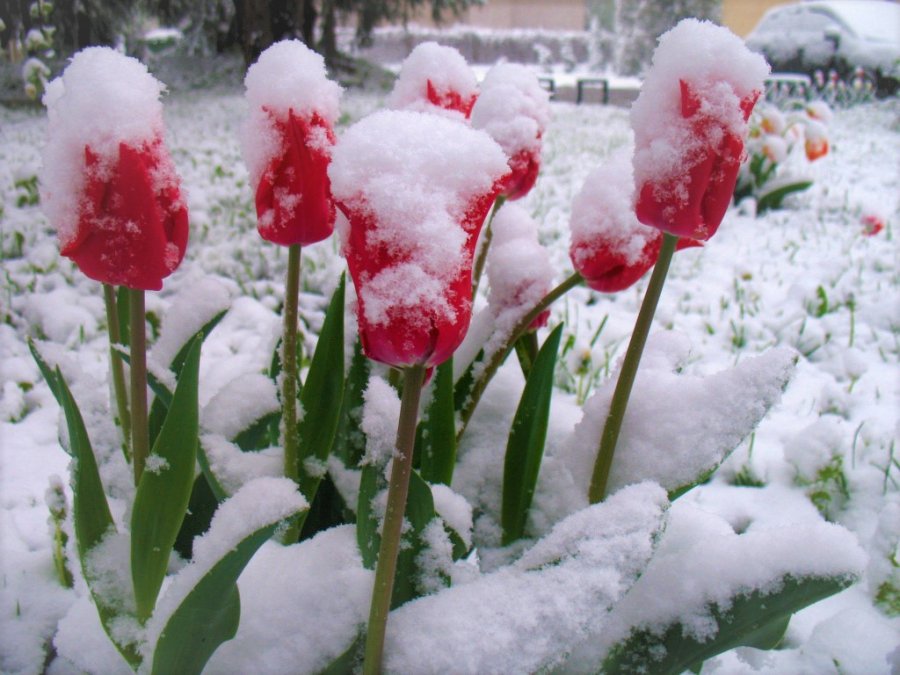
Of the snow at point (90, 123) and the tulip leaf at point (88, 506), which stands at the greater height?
the snow at point (90, 123)

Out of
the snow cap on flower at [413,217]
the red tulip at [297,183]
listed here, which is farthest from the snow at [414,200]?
the red tulip at [297,183]

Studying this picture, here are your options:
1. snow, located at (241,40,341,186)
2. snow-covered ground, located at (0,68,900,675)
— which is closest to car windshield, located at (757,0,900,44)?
snow-covered ground, located at (0,68,900,675)

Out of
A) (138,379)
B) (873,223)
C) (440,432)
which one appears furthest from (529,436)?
(873,223)

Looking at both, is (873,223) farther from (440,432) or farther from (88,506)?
(88,506)

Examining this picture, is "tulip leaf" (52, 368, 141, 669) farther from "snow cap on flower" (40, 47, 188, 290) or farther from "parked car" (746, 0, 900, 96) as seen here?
"parked car" (746, 0, 900, 96)

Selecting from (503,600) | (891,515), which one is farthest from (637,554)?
(891,515)

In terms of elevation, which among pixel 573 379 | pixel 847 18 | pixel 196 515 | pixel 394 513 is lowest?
pixel 573 379

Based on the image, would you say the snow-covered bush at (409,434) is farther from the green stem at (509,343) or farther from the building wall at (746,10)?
the building wall at (746,10)
